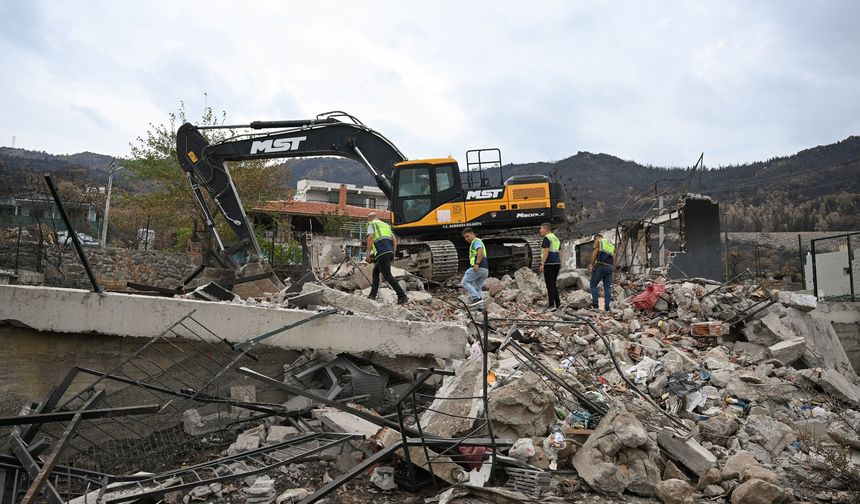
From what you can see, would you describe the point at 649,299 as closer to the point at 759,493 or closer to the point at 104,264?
the point at 759,493

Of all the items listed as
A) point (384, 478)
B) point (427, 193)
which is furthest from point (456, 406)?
point (427, 193)

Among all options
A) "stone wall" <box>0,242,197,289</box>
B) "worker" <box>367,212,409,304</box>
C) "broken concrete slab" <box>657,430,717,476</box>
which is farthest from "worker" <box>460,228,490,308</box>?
"stone wall" <box>0,242,197,289</box>

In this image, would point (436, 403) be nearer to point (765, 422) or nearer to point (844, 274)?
point (765, 422)

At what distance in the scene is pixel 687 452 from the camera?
4.12 m

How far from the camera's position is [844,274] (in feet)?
43.8

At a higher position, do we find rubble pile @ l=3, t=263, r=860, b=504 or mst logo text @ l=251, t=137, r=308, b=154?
mst logo text @ l=251, t=137, r=308, b=154

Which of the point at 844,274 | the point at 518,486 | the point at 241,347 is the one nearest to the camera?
the point at 518,486

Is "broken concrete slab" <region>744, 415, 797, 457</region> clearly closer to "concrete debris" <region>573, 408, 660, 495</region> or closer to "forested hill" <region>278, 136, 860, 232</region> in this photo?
"concrete debris" <region>573, 408, 660, 495</region>

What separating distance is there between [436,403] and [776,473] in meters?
2.48

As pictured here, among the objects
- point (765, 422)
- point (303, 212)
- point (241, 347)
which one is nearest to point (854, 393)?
point (765, 422)

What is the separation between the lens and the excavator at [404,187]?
39.0ft

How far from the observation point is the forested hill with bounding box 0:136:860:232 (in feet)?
118

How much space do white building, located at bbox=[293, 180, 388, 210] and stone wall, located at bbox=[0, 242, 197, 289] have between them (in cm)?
3171

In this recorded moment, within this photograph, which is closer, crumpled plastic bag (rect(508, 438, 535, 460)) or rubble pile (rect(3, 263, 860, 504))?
rubble pile (rect(3, 263, 860, 504))
